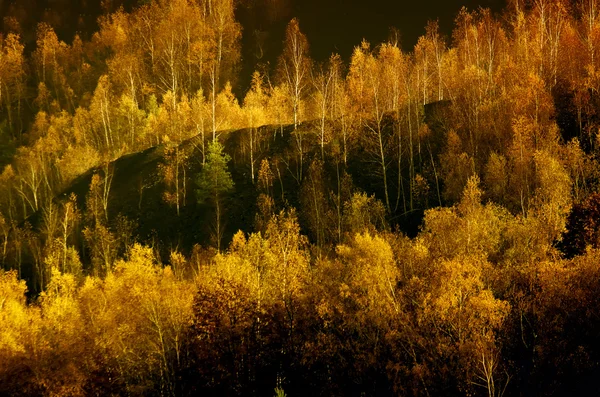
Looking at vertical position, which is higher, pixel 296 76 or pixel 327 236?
pixel 296 76

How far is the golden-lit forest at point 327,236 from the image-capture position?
33500 millimetres

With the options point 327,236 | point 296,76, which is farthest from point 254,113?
point 327,236

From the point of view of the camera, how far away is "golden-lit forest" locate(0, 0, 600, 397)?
33.5m

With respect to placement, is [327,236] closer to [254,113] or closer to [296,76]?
[296,76]

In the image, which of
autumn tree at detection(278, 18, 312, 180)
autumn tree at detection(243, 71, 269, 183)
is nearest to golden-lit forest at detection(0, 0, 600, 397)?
autumn tree at detection(243, 71, 269, 183)

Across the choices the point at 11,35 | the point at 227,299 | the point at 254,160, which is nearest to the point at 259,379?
the point at 227,299

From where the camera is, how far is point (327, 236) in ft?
166

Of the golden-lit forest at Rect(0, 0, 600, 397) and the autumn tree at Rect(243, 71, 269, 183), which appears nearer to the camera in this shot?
the golden-lit forest at Rect(0, 0, 600, 397)

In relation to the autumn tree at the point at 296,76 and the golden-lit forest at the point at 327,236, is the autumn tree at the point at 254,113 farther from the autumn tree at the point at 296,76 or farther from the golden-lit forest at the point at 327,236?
the autumn tree at the point at 296,76

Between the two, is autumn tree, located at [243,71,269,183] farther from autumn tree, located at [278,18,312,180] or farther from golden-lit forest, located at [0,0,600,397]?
autumn tree, located at [278,18,312,180]

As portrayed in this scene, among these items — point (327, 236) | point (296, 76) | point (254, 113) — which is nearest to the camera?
point (327, 236)

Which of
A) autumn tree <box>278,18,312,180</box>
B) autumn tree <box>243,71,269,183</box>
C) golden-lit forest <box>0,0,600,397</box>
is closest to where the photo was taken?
golden-lit forest <box>0,0,600,397</box>

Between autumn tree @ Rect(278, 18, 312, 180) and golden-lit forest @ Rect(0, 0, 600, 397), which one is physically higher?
autumn tree @ Rect(278, 18, 312, 180)

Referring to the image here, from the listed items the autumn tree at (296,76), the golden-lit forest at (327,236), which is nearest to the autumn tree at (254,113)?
the golden-lit forest at (327,236)
